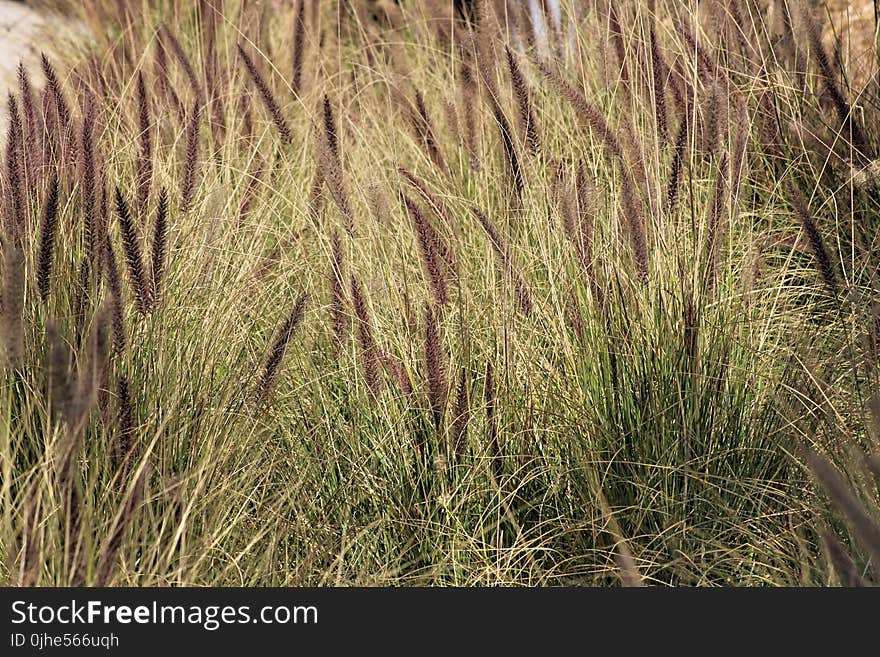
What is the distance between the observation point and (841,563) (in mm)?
1785

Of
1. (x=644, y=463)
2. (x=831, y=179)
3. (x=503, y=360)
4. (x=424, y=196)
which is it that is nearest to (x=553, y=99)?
(x=831, y=179)

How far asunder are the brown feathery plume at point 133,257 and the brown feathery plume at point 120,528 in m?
0.32

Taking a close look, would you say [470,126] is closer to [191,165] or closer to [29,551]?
[191,165]

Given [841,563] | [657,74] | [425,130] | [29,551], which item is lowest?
[841,563]

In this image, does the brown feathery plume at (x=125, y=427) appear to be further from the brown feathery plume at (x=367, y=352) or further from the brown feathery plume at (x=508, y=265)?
the brown feathery plume at (x=508, y=265)

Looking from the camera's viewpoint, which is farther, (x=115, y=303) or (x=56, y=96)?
(x=56, y=96)

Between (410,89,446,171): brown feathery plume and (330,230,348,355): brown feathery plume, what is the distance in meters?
0.65

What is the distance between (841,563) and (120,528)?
3.94ft

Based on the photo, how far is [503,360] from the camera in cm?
243

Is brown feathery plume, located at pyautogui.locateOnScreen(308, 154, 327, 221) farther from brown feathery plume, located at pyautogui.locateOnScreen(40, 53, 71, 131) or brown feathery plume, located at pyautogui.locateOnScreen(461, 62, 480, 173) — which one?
brown feathery plume, located at pyautogui.locateOnScreen(40, 53, 71, 131)

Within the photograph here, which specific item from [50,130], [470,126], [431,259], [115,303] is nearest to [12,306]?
[115,303]

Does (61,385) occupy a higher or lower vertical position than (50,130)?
lower

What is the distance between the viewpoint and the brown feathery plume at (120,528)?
1.71m

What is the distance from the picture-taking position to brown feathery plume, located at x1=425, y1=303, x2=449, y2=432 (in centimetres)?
211
